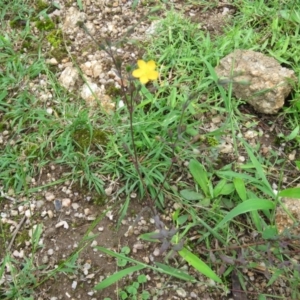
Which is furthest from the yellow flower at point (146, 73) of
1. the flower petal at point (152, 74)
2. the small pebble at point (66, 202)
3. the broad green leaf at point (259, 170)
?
the small pebble at point (66, 202)

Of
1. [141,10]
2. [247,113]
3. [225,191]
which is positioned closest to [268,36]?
[247,113]

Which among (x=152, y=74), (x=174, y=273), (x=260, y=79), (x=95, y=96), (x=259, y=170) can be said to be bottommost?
(x=174, y=273)

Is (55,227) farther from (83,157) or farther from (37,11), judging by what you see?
(37,11)

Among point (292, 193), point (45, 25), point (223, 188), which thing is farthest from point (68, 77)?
point (292, 193)

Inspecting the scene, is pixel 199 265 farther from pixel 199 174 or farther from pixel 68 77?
pixel 68 77

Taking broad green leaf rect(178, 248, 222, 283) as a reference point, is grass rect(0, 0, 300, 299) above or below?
above

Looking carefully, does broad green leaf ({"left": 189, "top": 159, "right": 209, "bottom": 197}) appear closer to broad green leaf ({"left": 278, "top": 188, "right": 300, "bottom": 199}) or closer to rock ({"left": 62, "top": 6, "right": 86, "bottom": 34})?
broad green leaf ({"left": 278, "top": 188, "right": 300, "bottom": 199})

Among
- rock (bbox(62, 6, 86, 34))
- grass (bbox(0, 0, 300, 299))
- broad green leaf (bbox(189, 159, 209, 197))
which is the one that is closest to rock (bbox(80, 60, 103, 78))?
grass (bbox(0, 0, 300, 299))
